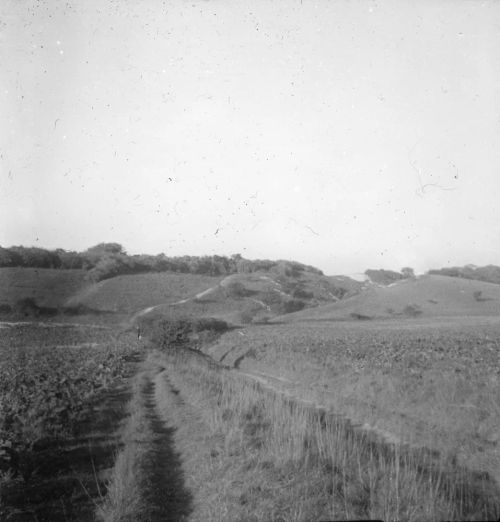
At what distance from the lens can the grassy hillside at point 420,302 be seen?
79.2 meters

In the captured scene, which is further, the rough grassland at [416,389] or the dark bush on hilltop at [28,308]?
the dark bush on hilltop at [28,308]

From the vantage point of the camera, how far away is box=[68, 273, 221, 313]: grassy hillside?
65562 mm

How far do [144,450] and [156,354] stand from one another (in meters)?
34.5

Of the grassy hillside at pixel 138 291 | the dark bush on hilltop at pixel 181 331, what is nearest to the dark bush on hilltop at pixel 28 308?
the grassy hillside at pixel 138 291

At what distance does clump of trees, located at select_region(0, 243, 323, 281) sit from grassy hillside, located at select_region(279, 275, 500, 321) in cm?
2790

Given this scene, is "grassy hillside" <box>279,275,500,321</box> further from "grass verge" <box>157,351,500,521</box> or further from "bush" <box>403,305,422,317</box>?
"grass verge" <box>157,351,500,521</box>

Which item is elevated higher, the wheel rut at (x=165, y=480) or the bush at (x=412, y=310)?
the wheel rut at (x=165, y=480)

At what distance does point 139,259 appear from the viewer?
3536 inches

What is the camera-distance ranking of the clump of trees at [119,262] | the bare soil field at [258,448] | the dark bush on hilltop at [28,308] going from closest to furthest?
the bare soil field at [258,448] < the dark bush on hilltop at [28,308] < the clump of trees at [119,262]

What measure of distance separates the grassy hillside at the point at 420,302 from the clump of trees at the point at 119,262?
91.5 ft

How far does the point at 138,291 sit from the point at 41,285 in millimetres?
18526

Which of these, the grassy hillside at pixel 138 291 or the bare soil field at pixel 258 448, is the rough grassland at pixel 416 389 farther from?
the grassy hillside at pixel 138 291

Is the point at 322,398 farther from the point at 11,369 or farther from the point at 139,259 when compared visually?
the point at 139,259

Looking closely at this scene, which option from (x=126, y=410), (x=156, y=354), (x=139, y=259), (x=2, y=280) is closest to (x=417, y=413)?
(x=126, y=410)
